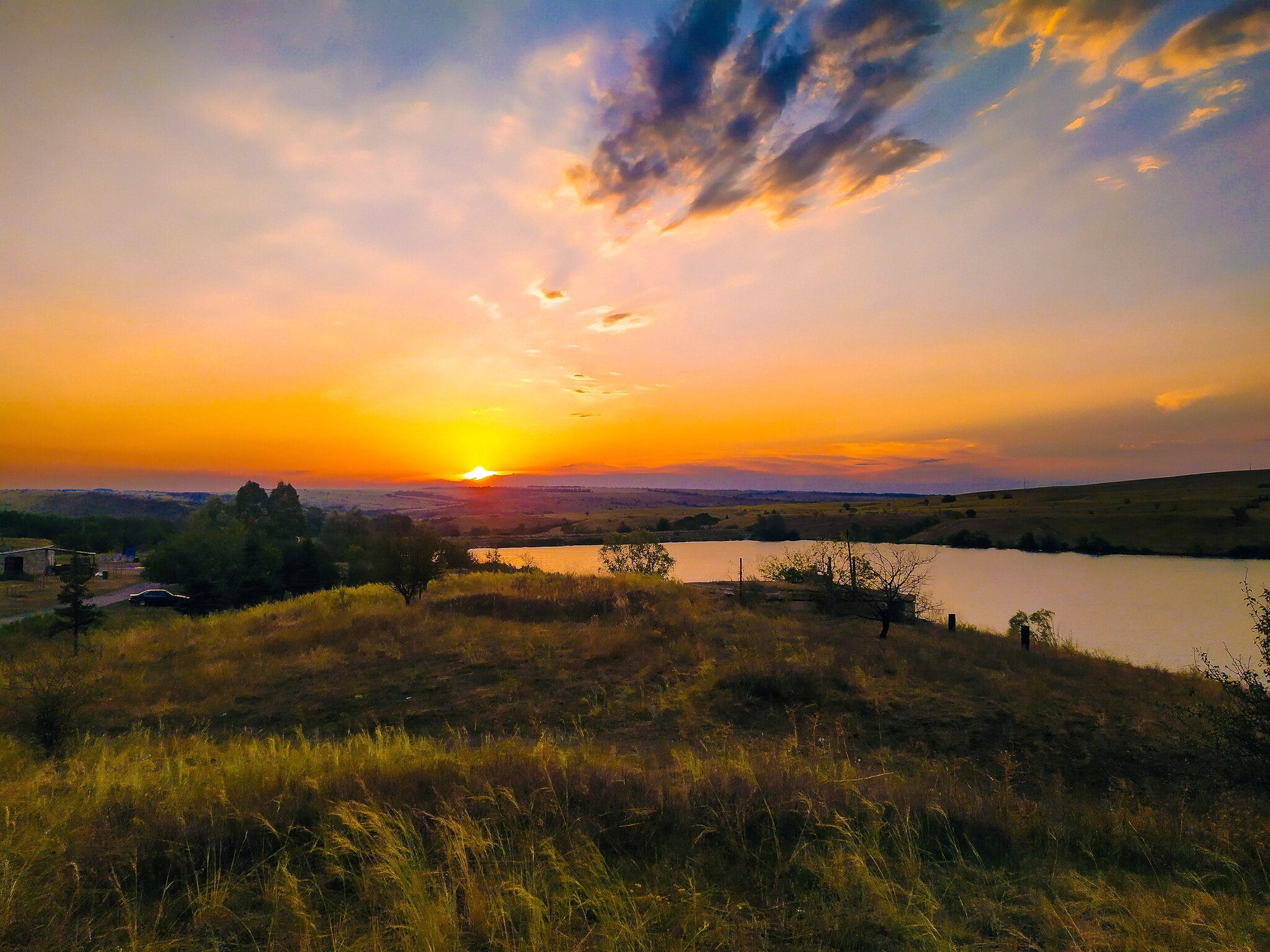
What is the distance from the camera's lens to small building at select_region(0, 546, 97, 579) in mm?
47750

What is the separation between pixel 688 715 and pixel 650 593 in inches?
484

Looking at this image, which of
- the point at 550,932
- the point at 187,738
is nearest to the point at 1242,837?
the point at 550,932

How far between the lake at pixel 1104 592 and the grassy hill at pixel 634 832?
17.6 m

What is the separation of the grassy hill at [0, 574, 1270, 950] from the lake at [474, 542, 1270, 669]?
17.6 m

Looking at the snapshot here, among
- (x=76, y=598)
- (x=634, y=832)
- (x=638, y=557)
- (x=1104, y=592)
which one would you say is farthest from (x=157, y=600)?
(x=1104, y=592)

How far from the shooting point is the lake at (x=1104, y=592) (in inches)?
1221

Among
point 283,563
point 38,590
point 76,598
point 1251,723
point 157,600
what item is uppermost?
point 76,598

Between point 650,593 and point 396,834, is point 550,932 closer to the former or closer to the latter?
point 396,834

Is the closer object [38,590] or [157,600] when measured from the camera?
[157,600]

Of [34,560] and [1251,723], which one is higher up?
[1251,723]

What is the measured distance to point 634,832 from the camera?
16.4 ft

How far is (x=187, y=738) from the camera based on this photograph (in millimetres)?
9727

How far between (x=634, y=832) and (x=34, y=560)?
7239 centimetres

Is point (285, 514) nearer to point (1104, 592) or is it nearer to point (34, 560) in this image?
point (34, 560)
